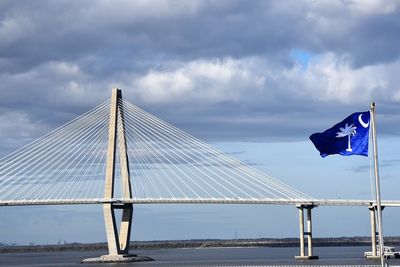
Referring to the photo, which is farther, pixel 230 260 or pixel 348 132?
pixel 230 260

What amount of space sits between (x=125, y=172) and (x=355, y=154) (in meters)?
45.6

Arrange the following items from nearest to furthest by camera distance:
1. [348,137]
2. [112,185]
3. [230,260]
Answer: [348,137]
[112,185]
[230,260]

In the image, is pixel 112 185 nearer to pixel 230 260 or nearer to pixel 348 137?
pixel 230 260

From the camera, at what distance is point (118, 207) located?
2955 inches

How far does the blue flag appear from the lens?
2923 cm

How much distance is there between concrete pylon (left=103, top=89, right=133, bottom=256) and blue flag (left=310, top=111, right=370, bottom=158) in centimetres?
A: 4440

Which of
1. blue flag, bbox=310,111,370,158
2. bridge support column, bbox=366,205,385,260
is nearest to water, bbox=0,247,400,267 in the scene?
bridge support column, bbox=366,205,385,260

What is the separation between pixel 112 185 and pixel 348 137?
4664 centimetres

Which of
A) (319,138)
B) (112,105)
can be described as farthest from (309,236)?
(319,138)

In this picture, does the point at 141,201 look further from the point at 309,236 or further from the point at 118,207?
the point at 309,236

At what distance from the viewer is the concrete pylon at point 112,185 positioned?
73.2 m

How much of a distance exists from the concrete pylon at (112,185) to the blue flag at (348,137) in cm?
4440

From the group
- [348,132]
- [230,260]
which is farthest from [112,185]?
[348,132]

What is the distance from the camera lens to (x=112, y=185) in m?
74.0
